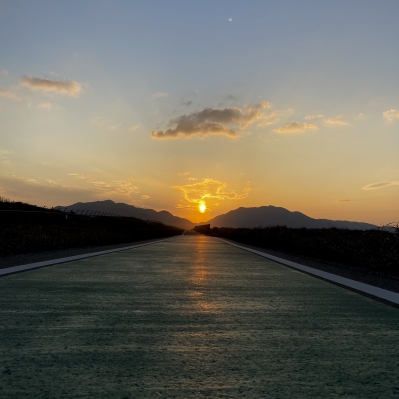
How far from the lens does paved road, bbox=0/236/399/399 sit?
347cm

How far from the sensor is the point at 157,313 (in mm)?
6414

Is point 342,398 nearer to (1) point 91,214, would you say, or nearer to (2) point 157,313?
(2) point 157,313

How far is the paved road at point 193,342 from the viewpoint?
347cm

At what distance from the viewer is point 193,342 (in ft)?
15.8

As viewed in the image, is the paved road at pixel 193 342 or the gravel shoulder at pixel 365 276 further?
the gravel shoulder at pixel 365 276

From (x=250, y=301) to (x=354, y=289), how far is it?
2759 millimetres

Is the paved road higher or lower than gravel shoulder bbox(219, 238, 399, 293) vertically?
lower

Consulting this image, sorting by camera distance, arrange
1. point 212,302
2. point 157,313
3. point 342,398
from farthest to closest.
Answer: point 212,302
point 157,313
point 342,398

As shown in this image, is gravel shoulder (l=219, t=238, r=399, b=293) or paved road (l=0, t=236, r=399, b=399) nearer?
paved road (l=0, t=236, r=399, b=399)

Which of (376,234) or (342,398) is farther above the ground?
(376,234)

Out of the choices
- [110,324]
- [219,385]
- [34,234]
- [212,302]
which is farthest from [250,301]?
[34,234]

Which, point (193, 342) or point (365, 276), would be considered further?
point (365, 276)

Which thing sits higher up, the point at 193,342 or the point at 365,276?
the point at 365,276

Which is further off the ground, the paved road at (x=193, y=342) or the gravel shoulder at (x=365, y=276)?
the gravel shoulder at (x=365, y=276)
